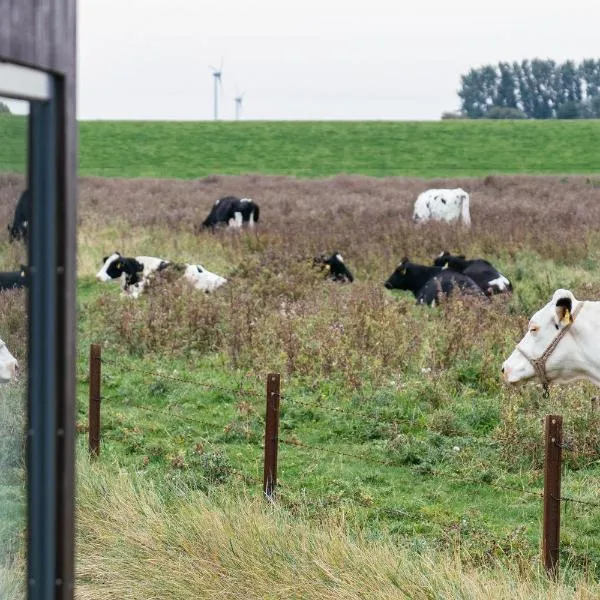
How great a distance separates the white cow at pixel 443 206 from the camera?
28.2 metres

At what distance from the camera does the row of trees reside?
120m

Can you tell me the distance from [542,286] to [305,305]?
149 inches

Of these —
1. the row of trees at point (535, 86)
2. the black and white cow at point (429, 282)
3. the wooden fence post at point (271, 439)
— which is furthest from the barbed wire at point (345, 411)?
the row of trees at point (535, 86)

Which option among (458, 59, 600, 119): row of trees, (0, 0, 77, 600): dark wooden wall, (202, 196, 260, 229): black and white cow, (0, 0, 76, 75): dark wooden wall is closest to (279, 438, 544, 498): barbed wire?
(0, 0, 77, 600): dark wooden wall

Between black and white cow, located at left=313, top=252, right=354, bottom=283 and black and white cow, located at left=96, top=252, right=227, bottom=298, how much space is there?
1.65 m

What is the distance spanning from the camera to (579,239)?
20.7 meters

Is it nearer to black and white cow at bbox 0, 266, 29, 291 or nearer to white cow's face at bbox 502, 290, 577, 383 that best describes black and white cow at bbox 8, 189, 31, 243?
black and white cow at bbox 0, 266, 29, 291

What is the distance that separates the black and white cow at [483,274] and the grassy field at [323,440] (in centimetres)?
47

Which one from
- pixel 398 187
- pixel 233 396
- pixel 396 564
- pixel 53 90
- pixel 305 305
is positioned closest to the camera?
pixel 53 90

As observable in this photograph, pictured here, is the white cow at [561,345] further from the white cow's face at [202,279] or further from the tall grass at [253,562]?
the white cow's face at [202,279]

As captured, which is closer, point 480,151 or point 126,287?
point 126,287

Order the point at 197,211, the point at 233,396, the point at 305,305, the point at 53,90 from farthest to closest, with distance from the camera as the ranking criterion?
the point at 197,211 → the point at 305,305 → the point at 233,396 → the point at 53,90

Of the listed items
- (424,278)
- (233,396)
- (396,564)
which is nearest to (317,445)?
(233,396)

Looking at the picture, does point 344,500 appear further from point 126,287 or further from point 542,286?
point 126,287
